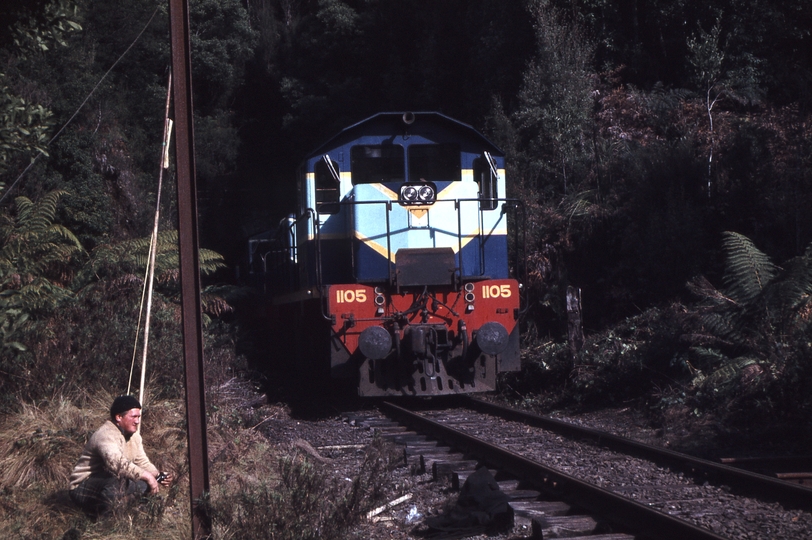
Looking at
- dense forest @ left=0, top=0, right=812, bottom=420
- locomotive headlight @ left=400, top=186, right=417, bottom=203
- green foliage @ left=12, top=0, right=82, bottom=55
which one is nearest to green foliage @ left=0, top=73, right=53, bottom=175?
dense forest @ left=0, top=0, right=812, bottom=420

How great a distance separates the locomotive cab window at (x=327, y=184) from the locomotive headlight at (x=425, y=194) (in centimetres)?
105

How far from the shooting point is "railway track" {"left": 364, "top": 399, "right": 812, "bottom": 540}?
4551 mm

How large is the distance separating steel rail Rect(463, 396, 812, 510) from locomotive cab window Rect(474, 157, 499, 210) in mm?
2884

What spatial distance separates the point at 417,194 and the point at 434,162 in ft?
2.67

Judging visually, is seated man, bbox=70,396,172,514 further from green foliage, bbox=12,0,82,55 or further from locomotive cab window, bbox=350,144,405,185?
locomotive cab window, bbox=350,144,405,185

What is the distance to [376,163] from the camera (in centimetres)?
992

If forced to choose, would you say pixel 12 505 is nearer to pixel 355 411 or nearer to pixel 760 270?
pixel 355 411

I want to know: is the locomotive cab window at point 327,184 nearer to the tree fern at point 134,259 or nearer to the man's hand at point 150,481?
the tree fern at point 134,259

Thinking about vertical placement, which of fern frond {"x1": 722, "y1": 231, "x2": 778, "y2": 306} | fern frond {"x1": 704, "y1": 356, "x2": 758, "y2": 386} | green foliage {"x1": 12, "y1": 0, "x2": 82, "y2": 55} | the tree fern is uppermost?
green foliage {"x1": 12, "y1": 0, "x2": 82, "y2": 55}

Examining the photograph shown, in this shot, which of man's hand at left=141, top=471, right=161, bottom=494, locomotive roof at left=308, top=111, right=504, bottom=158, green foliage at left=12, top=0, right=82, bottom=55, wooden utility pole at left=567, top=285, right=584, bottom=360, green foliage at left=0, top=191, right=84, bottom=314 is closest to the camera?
man's hand at left=141, top=471, right=161, bottom=494

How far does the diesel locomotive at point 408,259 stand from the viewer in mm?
8992

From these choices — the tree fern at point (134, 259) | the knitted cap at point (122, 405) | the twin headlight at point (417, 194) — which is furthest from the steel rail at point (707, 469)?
the tree fern at point (134, 259)

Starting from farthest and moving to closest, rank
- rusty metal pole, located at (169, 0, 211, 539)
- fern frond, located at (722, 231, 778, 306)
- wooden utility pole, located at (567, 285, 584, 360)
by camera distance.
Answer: wooden utility pole, located at (567, 285, 584, 360)
fern frond, located at (722, 231, 778, 306)
rusty metal pole, located at (169, 0, 211, 539)

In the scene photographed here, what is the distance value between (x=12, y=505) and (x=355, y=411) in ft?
17.1
